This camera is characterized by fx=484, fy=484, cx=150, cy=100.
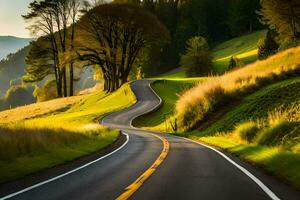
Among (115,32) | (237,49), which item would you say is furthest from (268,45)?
(237,49)

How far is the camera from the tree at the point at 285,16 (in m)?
70.4

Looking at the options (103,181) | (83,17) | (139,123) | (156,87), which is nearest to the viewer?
(103,181)

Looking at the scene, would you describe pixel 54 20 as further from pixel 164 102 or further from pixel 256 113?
pixel 256 113

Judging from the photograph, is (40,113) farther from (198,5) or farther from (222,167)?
(198,5)

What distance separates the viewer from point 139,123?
60.6m

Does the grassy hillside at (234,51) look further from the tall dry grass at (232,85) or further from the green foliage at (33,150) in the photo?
the green foliage at (33,150)

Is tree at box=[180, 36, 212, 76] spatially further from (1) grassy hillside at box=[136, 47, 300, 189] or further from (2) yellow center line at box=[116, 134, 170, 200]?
(2) yellow center line at box=[116, 134, 170, 200]

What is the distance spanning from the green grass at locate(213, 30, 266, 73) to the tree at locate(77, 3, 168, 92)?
22.7 m

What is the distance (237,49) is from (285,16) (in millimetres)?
42506

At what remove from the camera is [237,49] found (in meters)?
116

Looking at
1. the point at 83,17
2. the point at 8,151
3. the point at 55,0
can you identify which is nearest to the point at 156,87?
the point at 83,17

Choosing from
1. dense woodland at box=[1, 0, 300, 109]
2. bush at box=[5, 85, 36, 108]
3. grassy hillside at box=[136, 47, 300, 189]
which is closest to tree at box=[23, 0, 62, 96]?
dense woodland at box=[1, 0, 300, 109]

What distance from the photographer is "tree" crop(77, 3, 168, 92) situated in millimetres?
76812

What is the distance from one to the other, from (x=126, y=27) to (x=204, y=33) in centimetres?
5575
